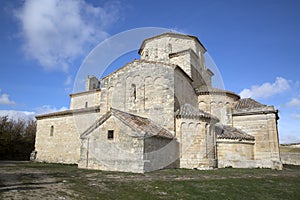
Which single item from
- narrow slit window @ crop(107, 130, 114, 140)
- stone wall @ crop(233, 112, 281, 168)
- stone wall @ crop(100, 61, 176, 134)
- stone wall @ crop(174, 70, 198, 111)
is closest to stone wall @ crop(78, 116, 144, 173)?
narrow slit window @ crop(107, 130, 114, 140)

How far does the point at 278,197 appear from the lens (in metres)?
6.34

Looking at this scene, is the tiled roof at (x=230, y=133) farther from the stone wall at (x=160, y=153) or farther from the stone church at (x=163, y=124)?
the stone wall at (x=160, y=153)

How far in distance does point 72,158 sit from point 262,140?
15662mm

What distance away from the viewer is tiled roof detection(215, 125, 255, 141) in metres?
15.6

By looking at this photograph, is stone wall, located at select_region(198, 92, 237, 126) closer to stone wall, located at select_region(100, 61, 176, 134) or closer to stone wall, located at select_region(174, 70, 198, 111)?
stone wall, located at select_region(174, 70, 198, 111)

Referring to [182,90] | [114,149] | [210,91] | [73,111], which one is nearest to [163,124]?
[182,90]

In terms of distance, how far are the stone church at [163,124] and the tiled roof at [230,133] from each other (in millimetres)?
73

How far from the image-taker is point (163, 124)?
13984 mm

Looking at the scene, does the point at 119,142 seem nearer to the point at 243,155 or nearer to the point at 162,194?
the point at 162,194

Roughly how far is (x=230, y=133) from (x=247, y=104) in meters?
4.45

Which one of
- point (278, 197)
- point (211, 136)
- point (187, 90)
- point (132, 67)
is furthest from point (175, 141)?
point (278, 197)

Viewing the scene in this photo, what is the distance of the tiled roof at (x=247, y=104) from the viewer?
18.3 meters

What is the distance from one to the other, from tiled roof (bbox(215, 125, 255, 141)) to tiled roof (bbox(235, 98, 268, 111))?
218 cm

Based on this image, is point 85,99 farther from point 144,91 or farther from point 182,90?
point 182,90
